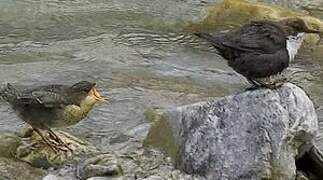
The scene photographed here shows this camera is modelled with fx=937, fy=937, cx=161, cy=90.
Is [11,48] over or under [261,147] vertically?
under

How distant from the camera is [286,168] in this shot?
5.87m

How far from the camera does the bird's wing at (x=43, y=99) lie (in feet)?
21.0

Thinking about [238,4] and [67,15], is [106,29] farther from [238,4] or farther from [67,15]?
[238,4]

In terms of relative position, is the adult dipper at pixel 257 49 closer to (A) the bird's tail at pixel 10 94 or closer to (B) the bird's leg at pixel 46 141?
(B) the bird's leg at pixel 46 141

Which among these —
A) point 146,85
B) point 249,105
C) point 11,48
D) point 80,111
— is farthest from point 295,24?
point 11,48

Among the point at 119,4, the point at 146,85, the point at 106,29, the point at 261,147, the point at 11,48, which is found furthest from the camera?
the point at 119,4

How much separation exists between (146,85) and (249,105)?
8.21ft

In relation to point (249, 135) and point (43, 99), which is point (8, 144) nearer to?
point (43, 99)

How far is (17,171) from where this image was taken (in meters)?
6.15

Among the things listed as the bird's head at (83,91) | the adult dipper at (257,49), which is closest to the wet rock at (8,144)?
the bird's head at (83,91)

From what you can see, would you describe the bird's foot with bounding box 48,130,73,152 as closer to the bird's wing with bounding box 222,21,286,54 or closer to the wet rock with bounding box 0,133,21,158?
the wet rock with bounding box 0,133,21,158

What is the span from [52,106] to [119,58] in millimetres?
2798

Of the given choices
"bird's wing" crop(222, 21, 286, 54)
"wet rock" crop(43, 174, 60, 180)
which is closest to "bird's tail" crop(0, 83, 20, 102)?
"wet rock" crop(43, 174, 60, 180)

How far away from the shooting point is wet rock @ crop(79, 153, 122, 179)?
6.03 metres
